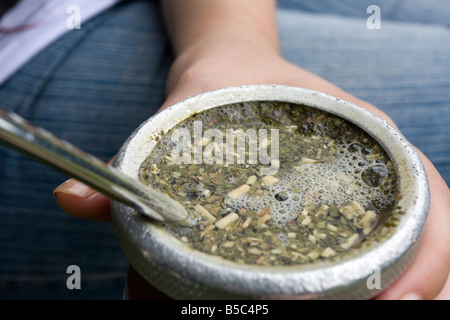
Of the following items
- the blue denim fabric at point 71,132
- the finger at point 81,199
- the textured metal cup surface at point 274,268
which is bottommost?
the textured metal cup surface at point 274,268

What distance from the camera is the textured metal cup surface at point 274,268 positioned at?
1.63 ft

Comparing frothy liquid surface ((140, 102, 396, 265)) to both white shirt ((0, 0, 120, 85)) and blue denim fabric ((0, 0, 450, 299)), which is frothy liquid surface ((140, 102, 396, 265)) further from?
white shirt ((0, 0, 120, 85))

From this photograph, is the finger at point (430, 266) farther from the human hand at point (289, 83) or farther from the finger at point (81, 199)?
the finger at point (81, 199)

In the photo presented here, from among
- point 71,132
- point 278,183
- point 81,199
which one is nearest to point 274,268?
point 278,183

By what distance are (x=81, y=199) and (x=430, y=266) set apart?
472 millimetres

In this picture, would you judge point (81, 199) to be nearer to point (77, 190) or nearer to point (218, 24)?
point (77, 190)

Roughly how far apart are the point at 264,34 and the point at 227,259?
2.44 feet

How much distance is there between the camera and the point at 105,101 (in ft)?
3.67

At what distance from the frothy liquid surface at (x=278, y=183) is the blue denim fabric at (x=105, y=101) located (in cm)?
43

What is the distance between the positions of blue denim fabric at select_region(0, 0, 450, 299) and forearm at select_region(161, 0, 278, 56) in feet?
0.30

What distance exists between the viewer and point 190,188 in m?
0.65

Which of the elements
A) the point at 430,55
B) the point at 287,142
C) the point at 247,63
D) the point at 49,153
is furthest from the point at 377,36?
the point at 49,153

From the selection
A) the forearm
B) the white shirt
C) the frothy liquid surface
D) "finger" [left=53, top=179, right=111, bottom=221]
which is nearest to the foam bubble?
the frothy liquid surface

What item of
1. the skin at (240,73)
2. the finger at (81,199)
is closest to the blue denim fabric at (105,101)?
the skin at (240,73)
